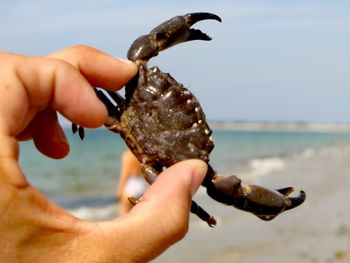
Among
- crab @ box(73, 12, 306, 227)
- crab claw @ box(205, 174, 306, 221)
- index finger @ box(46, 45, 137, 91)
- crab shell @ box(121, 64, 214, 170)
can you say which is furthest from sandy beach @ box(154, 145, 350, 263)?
index finger @ box(46, 45, 137, 91)

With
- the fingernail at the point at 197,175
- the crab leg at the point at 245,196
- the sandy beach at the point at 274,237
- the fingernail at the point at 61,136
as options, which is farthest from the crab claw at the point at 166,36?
the sandy beach at the point at 274,237

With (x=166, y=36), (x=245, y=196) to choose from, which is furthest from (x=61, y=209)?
(x=166, y=36)

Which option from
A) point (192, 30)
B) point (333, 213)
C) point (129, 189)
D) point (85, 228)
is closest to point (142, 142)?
A: point (192, 30)

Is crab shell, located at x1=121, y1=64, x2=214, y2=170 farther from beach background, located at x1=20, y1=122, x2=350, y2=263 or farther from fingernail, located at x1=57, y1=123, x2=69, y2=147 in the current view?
beach background, located at x1=20, y1=122, x2=350, y2=263

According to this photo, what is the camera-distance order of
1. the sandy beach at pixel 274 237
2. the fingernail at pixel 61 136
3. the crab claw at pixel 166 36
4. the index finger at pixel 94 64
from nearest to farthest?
the index finger at pixel 94 64
the fingernail at pixel 61 136
the crab claw at pixel 166 36
the sandy beach at pixel 274 237

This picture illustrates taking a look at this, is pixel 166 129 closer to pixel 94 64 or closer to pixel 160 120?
pixel 160 120

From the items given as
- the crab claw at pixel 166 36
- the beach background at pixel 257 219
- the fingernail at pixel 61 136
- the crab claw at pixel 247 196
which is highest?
the crab claw at pixel 166 36

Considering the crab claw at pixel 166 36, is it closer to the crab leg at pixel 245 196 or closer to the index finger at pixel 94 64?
the index finger at pixel 94 64

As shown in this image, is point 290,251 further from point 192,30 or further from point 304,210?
point 192,30
